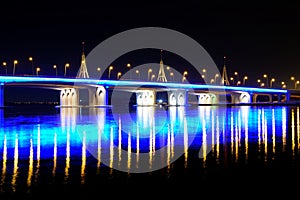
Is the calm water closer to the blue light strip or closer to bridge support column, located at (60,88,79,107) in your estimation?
the blue light strip

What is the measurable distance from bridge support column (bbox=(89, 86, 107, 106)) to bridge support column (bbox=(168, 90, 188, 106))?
2189 centimetres

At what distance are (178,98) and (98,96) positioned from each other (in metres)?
24.5

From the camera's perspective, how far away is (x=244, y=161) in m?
12.1

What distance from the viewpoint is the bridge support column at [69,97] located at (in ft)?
275

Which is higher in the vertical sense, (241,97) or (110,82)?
(110,82)

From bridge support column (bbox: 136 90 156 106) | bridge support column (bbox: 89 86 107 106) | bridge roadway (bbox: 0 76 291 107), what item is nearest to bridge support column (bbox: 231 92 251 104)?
bridge roadway (bbox: 0 76 291 107)

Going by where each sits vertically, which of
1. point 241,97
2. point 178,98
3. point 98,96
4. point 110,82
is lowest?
point 178,98

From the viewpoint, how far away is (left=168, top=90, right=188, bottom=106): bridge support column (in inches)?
3922

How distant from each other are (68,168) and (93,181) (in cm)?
184

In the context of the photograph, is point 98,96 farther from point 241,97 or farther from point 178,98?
point 241,97

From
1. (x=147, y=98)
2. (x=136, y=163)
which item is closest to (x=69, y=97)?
(x=147, y=98)

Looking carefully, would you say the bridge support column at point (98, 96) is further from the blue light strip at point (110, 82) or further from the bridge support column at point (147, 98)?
the bridge support column at point (147, 98)

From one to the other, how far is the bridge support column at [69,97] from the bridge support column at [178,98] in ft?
82.1

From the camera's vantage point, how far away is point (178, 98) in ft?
A: 333
